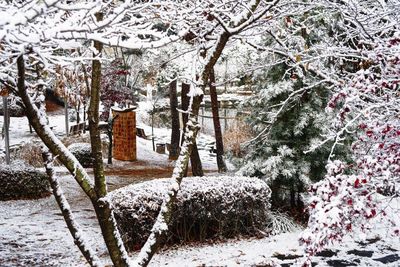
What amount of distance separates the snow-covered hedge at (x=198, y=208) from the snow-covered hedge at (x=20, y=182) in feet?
13.8

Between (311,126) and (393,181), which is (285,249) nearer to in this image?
(311,126)

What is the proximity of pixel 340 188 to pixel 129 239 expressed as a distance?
3928 mm

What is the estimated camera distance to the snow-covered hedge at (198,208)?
251 inches

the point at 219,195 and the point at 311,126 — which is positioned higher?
the point at 311,126

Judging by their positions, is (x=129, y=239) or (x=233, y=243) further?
(x=233, y=243)

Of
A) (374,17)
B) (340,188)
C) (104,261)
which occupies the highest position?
(374,17)

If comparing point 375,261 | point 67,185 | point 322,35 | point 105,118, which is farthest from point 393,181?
point 105,118

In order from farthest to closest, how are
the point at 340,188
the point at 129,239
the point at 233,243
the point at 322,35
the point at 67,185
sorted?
the point at 67,185 < the point at 322,35 < the point at 233,243 < the point at 129,239 < the point at 340,188

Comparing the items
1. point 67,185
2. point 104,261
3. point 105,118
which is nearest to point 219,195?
point 104,261

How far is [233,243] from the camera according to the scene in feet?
22.4

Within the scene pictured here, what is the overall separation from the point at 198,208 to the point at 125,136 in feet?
32.7

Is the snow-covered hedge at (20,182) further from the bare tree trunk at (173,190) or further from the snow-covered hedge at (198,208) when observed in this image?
the bare tree trunk at (173,190)

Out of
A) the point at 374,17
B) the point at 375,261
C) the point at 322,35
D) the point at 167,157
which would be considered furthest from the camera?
the point at 167,157

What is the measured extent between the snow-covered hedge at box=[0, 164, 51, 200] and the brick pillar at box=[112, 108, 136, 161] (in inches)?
240
